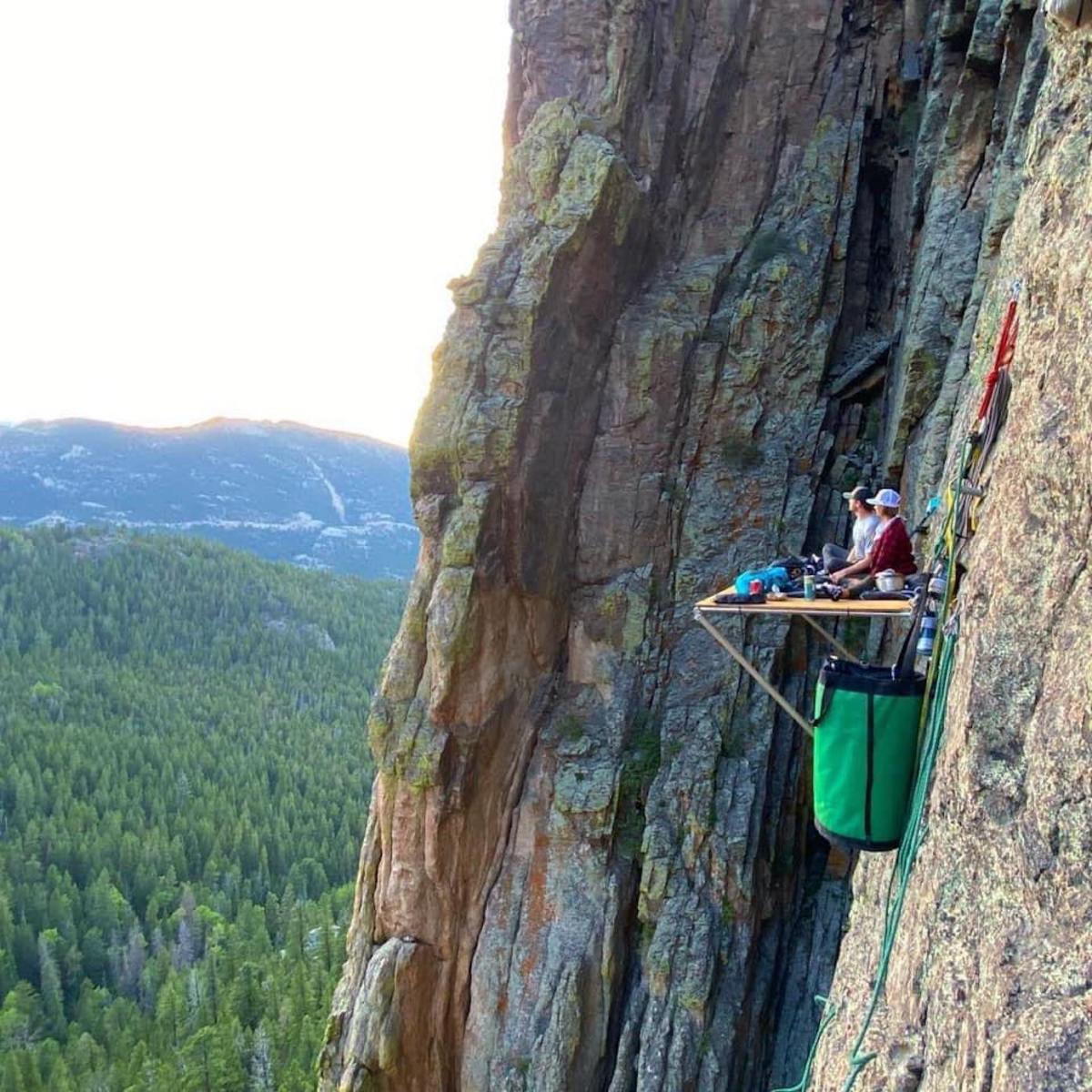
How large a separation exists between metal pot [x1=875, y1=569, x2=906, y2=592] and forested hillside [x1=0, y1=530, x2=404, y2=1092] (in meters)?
39.5

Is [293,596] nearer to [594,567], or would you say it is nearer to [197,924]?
[197,924]

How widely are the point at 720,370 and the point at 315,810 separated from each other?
7443cm

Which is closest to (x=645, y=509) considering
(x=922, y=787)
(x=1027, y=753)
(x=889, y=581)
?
(x=889, y=581)

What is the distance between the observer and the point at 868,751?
636cm

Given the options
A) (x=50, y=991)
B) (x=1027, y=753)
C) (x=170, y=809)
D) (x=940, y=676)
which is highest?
(x=940, y=676)

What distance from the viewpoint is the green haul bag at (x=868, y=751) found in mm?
6371

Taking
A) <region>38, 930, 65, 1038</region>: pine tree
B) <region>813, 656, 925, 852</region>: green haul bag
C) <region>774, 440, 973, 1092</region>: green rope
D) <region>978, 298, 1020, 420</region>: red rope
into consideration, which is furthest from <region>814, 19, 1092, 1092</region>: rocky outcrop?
<region>38, 930, 65, 1038</region>: pine tree

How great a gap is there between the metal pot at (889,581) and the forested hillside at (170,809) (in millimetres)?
39473

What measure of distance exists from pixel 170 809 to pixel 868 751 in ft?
289

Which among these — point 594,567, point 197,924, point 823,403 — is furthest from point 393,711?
point 197,924

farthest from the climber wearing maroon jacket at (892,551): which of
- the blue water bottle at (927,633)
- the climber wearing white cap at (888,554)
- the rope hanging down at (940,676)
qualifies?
the rope hanging down at (940,676)

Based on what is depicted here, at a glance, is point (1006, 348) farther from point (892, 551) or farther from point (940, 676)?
point (892, 551)

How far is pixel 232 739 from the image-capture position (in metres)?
103

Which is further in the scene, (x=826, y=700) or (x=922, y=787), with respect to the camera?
(x=826, y=700)
